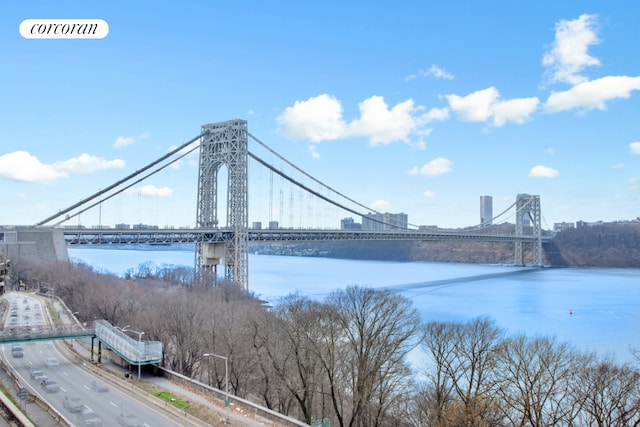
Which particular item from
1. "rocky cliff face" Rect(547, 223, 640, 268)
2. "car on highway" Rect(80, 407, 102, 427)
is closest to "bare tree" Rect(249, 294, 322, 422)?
"car on highway" Rect(80, 407, 102, 427)

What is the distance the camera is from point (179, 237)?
40.1 meters

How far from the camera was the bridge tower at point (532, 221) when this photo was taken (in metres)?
99.6

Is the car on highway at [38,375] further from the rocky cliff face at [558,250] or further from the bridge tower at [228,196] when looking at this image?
the rocky cliff face at [558,250]

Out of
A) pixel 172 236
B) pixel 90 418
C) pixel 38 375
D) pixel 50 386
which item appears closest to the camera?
pixel 90 418


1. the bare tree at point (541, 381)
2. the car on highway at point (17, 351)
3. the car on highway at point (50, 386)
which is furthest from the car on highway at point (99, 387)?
the bare tree at point (541, 381)

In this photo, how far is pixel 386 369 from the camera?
59.6ft

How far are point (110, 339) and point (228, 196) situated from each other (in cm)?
2029

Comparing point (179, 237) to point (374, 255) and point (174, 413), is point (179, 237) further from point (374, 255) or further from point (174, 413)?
point (374, 255)

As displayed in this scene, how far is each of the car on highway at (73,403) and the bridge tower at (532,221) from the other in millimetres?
88188

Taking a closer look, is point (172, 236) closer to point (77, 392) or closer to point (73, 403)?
point (77, 392)

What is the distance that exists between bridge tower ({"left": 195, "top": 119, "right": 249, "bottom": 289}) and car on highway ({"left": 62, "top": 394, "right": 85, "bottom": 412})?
77.5 feet

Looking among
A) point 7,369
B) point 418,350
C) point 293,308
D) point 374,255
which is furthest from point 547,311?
point 374,255

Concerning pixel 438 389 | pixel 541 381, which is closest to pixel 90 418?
pixel 438 389

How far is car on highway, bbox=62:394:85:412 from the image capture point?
586 inches
